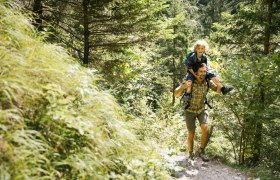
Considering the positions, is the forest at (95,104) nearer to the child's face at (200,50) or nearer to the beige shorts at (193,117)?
the beige shorts at (193,117)

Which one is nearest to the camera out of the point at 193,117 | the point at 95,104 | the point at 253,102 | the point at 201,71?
the point at 95,104

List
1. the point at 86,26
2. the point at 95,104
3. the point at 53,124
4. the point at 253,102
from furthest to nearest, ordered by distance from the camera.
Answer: the point at 86,26
the point at 253,102
the point at 95,104
the point at 53,124

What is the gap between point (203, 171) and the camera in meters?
6.30

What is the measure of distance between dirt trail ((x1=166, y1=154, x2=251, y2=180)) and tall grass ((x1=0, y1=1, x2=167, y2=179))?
7.73 feet

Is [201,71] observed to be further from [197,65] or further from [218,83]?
[218,83]

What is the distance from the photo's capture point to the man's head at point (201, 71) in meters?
6.21

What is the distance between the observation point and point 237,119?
310 inches

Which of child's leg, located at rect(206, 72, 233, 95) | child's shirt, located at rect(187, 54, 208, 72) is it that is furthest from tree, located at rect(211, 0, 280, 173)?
child's shirt, located at rect(187, 54, 208, 72)

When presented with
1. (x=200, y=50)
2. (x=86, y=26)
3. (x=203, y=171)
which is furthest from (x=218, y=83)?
(x=86, y=26)

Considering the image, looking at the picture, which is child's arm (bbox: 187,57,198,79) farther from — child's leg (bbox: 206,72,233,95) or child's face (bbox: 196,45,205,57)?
child's leg (bbox: 206,72,233,95)

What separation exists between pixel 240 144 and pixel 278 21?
4490 mm

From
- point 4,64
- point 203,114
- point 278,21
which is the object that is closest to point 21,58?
point 4,64

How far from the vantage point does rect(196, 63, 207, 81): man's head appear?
6.21 metres

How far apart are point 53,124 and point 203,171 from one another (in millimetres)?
4338
